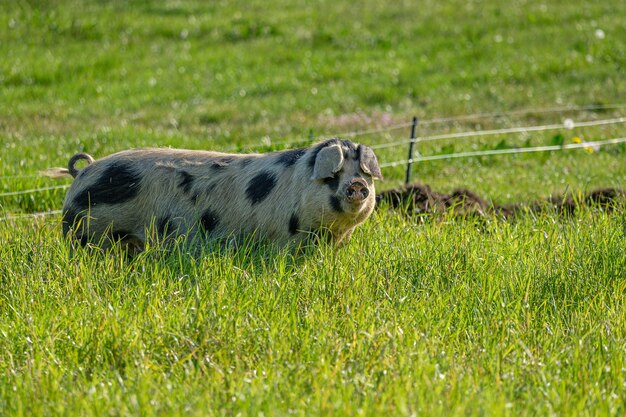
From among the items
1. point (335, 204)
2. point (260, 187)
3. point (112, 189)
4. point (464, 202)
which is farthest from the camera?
point (464, 202)

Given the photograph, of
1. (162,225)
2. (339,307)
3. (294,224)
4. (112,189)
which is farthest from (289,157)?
(339,307)

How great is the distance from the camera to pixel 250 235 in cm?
708

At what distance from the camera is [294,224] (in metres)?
6.91

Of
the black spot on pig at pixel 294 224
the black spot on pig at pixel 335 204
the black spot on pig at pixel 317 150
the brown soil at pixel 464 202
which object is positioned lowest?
the brown soil at pixel 464 202

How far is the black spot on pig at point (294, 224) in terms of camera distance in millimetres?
6895

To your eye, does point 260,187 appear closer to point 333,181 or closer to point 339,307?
point 333,181

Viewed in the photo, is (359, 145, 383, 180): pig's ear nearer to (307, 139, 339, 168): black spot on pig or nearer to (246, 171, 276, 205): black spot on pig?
(307, 139, 339, 168): black spot on pig

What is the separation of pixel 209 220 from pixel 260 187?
1.55 ft

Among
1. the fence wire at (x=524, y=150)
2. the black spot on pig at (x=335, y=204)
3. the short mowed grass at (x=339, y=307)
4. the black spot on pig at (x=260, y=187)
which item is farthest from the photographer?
the fence wire at (x=524, y=150)

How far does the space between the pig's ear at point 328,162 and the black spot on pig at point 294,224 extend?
14.0 inches

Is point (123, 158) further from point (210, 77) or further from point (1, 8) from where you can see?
point (1, 8)

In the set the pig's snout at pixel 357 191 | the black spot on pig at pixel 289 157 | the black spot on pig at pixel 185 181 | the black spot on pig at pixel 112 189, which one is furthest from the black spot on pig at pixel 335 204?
the black spot on pig at pixel 112 189

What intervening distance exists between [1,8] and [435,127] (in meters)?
10.9

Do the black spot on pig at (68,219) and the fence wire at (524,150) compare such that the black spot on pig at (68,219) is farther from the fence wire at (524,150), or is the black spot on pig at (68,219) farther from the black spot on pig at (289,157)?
the fence wire at (524,150)
